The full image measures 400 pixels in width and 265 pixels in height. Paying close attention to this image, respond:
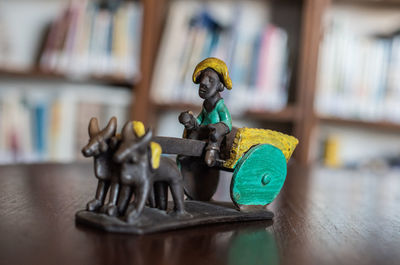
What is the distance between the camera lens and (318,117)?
1.95 meters

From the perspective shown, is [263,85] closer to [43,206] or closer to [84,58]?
[84,58]

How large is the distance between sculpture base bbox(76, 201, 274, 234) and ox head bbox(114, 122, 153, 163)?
0.25ft

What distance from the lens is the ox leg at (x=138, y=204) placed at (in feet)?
1.86

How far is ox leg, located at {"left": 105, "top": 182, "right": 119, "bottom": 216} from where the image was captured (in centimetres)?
59

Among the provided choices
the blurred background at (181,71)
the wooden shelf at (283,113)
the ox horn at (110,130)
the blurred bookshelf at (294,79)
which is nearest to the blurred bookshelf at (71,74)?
the blurred background at (181,71)

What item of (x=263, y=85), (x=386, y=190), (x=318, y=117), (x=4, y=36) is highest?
(x=4, y=36)

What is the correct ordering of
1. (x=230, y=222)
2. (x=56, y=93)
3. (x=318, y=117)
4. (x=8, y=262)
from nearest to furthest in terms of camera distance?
(x=8, y=262), (x=230, y=222), (x=318, y=117), (x=56, y=93)

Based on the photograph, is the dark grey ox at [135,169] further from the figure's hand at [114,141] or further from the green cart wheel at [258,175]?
the green cart wheel at [258,175]

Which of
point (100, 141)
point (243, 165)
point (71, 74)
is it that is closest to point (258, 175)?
point (243, 165)

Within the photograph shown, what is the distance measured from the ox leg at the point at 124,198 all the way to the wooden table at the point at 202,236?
51mm

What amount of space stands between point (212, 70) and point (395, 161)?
1.79m

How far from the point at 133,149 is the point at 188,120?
6.3 inches

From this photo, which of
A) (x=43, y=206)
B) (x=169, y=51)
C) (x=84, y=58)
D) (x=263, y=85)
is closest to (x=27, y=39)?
(x=84, y=58)

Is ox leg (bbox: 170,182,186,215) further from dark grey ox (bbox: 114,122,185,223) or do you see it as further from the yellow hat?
the yellow hat
